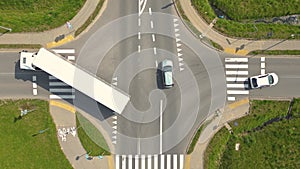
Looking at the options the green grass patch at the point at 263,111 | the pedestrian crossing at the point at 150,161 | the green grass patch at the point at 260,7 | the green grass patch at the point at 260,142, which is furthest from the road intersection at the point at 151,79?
the green grass patch at the point at 260,7

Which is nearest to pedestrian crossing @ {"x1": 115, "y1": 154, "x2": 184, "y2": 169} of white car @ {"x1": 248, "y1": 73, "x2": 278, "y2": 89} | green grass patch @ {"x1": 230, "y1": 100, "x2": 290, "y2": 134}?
green grass patch @ {"x1": 230, "y1": 100, "x2": 290, "y2": 134}

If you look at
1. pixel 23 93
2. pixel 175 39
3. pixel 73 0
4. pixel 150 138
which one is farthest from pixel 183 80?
pixel 23 93

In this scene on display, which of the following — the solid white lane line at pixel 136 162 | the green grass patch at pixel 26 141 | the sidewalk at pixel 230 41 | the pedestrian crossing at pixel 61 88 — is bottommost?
the solid white lane line at pixel 136 162

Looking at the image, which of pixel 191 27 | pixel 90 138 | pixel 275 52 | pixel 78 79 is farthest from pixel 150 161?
pixel 275 52

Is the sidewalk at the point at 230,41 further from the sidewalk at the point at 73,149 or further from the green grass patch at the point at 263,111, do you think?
the sidewalk at the point at 73,149

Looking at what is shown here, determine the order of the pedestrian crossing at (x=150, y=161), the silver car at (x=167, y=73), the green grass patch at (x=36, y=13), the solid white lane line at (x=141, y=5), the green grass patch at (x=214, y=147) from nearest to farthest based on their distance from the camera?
the silver car at (x=167, y=73), the green grass patch at (x=214, y=147), the pedestrian crossing at (x=150, y=161), the green grass patch at (x=36, y=13), the solid white lane line at (x=141, y=5)
